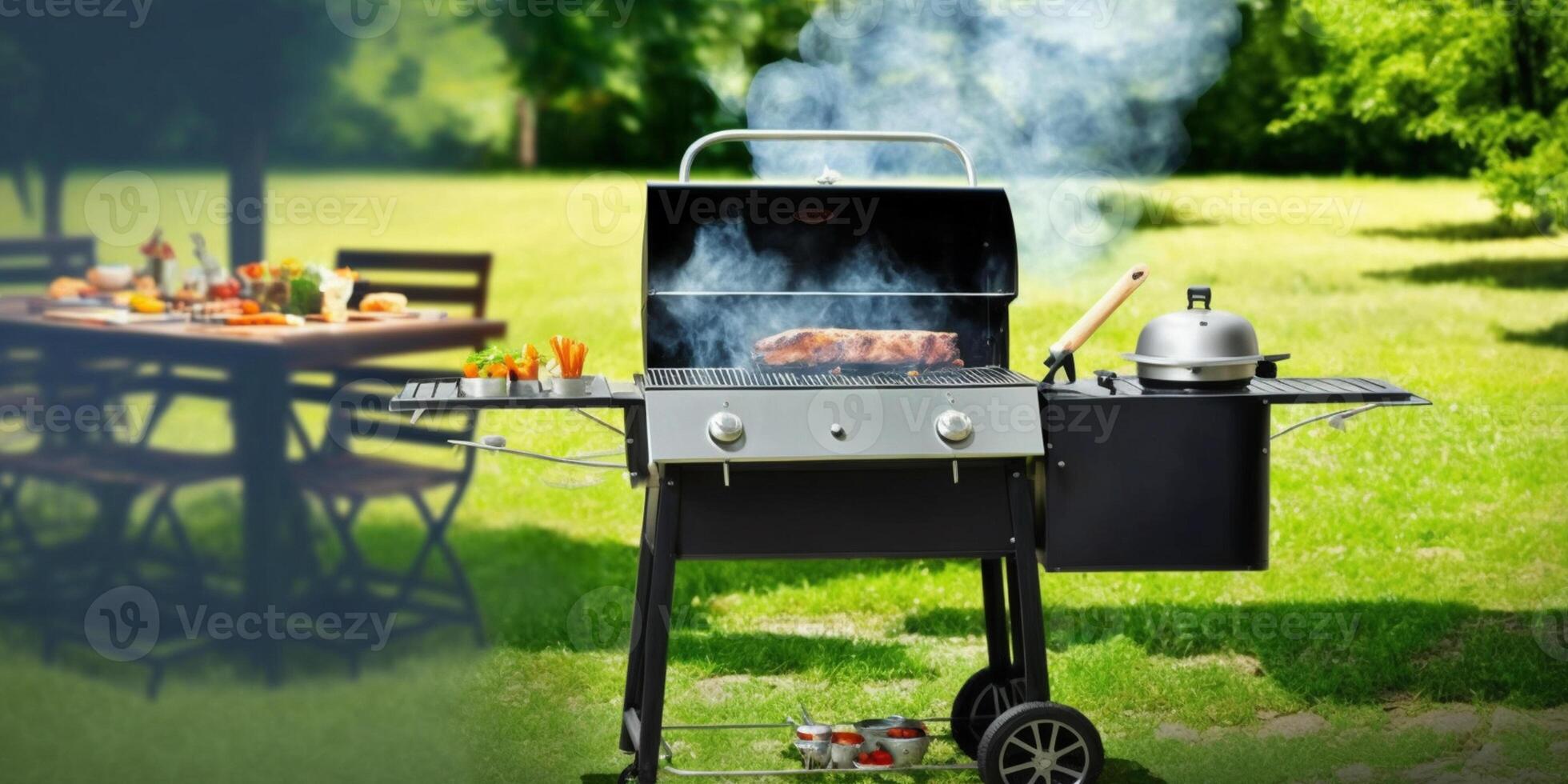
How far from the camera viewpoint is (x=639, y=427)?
4.05 meters

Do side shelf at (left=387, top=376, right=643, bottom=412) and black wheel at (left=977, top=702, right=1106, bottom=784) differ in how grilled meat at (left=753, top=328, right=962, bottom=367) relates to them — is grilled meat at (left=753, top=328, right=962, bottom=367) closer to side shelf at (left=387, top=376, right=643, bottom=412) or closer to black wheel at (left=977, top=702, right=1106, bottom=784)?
side shelf at (left=387, top=376, right=643, bottom=412)

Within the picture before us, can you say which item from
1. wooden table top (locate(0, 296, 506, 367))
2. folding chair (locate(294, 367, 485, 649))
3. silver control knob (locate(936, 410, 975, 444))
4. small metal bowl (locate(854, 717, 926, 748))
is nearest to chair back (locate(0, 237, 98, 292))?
wooden table top (locate(0, 296, 506, 367))

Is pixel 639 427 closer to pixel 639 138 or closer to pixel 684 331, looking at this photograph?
pixel 684 331

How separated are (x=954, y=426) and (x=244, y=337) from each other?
5.87 ft

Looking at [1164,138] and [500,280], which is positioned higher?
[1164,138]

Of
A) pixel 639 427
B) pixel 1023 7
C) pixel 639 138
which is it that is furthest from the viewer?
pixel 639 138

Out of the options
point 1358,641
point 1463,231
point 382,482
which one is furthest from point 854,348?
point 1463,231

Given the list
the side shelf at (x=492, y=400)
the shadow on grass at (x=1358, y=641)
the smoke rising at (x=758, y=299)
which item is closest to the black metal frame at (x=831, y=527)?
the side shelf at (x=492, y=400)

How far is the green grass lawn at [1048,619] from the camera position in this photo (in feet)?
13.5

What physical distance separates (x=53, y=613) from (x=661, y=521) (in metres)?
1.51

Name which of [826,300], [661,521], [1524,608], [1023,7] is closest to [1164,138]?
[1023,7]

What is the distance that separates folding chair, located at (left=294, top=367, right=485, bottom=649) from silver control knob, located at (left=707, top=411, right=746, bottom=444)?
924mm

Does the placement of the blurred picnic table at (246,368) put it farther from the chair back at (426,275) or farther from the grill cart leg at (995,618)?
the grill cart leg at (995,618)

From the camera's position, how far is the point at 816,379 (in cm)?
385
